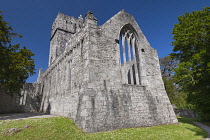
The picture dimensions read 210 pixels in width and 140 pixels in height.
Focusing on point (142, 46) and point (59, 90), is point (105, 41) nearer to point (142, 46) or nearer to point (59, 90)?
point (142, 46)

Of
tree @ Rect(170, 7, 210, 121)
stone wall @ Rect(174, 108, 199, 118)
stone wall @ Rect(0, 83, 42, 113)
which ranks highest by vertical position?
tree @ Rect(170, 7, 210, 121)

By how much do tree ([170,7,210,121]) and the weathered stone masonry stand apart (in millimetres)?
2122

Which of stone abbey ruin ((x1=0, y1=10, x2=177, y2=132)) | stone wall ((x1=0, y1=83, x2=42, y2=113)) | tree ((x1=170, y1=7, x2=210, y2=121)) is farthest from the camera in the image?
stone wall ((x1=0, y1=83, x2=42, y2=113))

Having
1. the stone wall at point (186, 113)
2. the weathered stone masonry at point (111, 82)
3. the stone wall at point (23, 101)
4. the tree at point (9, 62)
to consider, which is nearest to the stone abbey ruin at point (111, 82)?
the weathered stone masonry at point (111, 82)

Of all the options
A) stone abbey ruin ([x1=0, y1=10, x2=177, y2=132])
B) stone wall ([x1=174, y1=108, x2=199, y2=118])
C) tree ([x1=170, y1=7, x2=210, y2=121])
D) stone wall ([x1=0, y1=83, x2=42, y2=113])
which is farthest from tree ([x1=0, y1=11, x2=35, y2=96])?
stone wall ([x1=174, y1=108, x2=199, y2=118])

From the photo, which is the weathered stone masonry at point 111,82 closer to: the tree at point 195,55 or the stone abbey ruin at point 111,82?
the stone abbey ruin at point 111,82

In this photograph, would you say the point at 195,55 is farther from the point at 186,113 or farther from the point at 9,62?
the point at 9,62

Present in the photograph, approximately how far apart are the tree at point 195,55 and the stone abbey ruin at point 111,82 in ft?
6.96

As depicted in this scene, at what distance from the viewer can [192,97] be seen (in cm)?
1075

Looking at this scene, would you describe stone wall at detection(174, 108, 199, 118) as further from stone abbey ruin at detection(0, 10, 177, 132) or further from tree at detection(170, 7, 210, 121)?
stone abbey ruin at detection(0, 10, 177, 132)

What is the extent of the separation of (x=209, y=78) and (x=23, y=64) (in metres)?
17.3

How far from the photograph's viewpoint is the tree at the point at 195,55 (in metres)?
8.88

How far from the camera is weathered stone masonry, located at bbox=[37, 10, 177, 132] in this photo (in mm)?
7228

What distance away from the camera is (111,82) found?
8336mm
